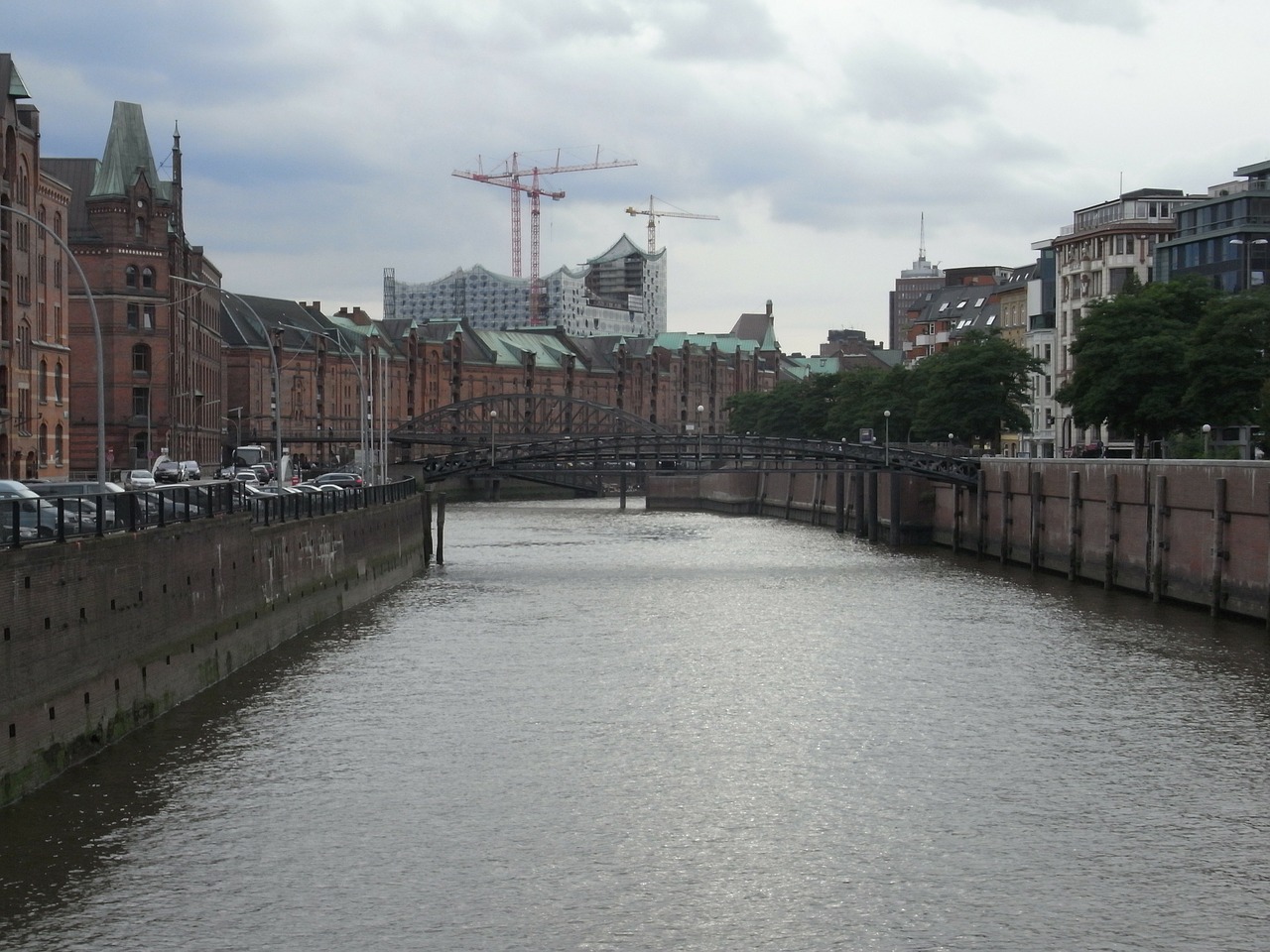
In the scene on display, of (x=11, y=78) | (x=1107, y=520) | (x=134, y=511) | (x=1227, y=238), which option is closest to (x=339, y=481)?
(x=11, y=78)

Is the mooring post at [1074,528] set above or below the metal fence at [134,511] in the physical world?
below

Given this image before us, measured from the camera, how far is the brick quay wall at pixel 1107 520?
52.6 metres

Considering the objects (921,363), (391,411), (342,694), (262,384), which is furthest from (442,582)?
(391,411)

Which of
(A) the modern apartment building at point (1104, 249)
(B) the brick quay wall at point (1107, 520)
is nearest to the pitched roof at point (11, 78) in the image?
(B) the brick quay wall at point (1107, 520)

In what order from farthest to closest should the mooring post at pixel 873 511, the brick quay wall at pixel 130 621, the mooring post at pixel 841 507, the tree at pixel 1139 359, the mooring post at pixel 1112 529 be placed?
the mooring post at pixel 841 507 → the mooring post at pixel 873 511 → the tree at pixel 1139 359 → the mooring post at pixel 1112 529 → the brick quay wall at pixel 130 621

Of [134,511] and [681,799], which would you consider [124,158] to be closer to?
[134,511]

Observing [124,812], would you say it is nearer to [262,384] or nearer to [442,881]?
[442,881]

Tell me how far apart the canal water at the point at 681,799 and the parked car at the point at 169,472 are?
1009 inches

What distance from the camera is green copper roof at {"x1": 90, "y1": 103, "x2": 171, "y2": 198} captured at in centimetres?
11188

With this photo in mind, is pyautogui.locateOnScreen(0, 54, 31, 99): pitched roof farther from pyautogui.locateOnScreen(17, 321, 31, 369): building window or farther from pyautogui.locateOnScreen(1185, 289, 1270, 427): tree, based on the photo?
pyautogui.locateOnScreen(1185, 289, 1270, 427): tree

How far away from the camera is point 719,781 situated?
101ft

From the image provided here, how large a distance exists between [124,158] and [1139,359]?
210 feet

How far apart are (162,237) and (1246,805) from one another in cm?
9661

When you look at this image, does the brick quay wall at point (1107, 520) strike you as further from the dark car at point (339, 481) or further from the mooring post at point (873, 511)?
the dark car at point (339, 481)
